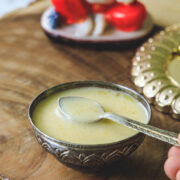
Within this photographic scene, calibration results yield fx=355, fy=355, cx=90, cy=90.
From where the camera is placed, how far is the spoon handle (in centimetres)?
48

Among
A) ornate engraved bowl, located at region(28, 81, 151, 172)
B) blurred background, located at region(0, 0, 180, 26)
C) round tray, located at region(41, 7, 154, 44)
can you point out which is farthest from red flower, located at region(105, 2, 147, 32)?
ornate engraved bowl, located at region(28, 81, 151, 172)

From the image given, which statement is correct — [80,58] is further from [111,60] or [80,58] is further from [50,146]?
[50,146]

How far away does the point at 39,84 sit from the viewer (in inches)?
30.8

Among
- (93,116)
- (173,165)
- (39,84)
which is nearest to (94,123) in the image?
(93,116)

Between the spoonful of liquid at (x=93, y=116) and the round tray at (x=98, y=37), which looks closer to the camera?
the spoonful of liquid at (x=93, y=116)

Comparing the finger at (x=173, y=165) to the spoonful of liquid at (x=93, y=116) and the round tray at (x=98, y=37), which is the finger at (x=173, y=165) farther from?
the round tray at (x=98, y=37)

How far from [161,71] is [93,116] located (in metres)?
0.29

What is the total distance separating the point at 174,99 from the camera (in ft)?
2.25

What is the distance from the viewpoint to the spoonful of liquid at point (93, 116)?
19.2 inches

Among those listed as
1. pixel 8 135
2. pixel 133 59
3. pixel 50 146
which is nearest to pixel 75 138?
pixel 50 146

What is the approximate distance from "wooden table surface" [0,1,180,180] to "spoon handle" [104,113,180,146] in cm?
8

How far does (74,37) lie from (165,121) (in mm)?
384

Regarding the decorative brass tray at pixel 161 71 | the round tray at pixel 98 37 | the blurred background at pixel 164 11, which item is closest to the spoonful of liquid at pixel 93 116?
the decorative brass tray at pixel 161 71

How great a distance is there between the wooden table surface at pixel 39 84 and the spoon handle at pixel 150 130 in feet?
0.26
